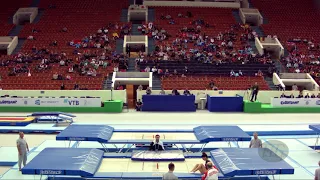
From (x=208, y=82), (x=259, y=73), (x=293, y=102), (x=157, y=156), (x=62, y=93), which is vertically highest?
(x=259, y=73)

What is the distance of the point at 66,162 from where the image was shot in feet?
37.3

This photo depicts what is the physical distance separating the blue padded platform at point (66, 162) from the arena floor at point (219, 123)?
0.78 m

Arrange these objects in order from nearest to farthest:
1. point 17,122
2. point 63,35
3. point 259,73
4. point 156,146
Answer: point 156,146 → point 17,122 → point 259,73 → point 63,35

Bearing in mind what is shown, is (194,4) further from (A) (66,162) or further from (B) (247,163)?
(A) (66,162)

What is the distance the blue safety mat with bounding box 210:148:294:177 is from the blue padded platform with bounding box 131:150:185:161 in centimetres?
148

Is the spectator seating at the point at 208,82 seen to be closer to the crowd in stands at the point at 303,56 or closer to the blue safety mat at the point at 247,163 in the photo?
the crowd in stands at the point at 303,56

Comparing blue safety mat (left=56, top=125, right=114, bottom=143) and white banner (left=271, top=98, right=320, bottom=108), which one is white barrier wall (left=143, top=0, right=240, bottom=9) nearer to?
white banner (left=271, top=98, right=320, bottom=108)

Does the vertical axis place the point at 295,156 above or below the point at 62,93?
below

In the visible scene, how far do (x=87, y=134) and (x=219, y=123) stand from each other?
32.6 feet

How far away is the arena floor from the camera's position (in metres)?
14.3

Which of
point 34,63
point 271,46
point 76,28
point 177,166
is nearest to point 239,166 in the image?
point 177,166

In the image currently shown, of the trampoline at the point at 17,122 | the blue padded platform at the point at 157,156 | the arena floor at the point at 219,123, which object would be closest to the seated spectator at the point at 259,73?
the arena floor at the point at 219,123

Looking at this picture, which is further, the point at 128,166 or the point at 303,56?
the point at 303,56

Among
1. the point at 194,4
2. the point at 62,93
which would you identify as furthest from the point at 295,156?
the point at 194,4
